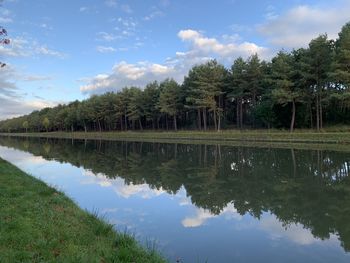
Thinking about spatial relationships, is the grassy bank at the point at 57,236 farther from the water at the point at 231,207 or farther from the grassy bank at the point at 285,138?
the grassy bank at the point at 285,138

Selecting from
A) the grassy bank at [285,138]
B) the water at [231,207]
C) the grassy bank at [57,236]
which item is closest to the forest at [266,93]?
the grassy bank at [285,138]

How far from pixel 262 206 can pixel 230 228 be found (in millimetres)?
2525

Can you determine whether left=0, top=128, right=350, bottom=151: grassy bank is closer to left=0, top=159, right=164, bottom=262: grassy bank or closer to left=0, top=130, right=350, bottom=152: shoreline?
left=0, top=130, right=350, bottom=152: shoreline

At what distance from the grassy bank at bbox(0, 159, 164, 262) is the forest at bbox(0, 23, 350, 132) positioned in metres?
34.3

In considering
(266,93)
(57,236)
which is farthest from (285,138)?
(57,236)

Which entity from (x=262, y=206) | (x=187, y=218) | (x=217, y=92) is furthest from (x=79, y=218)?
(x=217, y=92)

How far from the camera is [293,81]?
155 feet

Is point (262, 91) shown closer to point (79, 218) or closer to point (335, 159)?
point (335, 159)

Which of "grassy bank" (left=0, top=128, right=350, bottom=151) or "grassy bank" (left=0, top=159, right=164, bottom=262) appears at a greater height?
"grassy bank" (left=0, top=159, right=164, bottom=262)

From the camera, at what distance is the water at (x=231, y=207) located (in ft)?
26.5

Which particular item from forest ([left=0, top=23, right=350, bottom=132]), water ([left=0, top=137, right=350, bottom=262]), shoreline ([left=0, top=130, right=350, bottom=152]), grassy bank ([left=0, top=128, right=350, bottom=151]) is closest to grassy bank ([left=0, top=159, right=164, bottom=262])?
water ([left=0, top=137, right=350, bottom=262])

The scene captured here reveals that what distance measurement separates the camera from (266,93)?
52906mm

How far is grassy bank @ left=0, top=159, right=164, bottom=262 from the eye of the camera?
20.2 ft

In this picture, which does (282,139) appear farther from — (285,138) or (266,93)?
(266,93)
